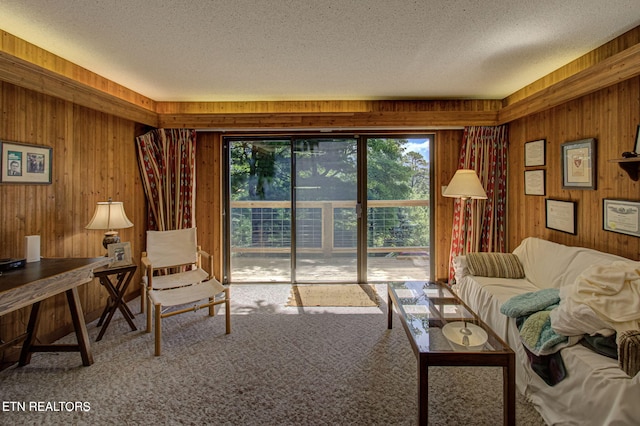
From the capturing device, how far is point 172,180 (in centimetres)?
399

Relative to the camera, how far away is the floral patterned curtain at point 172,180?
3.88 metres

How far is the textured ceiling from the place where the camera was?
78.2 inches

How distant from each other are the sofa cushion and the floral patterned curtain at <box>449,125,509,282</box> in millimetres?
802

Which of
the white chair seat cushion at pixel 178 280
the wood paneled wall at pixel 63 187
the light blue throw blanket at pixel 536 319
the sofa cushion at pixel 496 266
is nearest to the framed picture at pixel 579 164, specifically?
the sofa cushion at pixel 496 266

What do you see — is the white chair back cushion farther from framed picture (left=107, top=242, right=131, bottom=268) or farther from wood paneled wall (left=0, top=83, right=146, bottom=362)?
wood paneled wall (left=0, top=83, right=146, bottom=362)

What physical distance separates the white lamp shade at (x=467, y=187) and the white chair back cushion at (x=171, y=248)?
2829 mm

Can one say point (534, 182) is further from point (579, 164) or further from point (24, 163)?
point (24, 163)

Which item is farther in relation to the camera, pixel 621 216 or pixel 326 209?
pixel 326 209

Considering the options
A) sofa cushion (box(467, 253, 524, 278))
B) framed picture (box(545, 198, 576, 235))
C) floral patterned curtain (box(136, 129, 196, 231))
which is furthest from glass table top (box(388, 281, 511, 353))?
floral patterned curtain (box(136, 129, 196, 231))

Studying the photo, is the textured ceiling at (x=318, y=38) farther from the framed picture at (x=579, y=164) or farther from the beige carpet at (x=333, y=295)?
the beige carpet at (x=333, y=295)

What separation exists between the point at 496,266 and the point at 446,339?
5.13ft

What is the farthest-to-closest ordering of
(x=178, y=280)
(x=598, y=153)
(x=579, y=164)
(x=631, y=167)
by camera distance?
(x=178, y=280), (x=579, y=164), (x=598, y=153), (x=631, y=167)

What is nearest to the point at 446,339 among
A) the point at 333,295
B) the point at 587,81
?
the point at 333,295

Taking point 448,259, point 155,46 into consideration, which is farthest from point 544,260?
point 155,46
